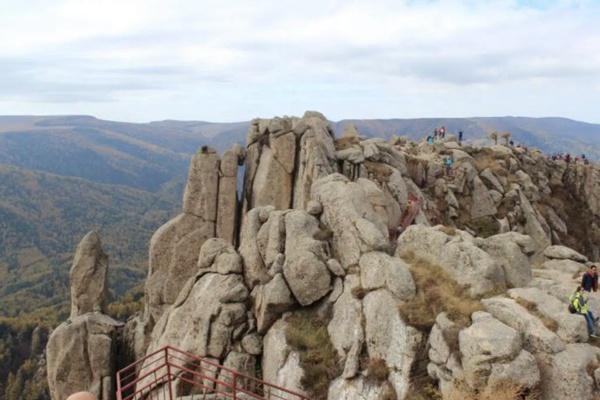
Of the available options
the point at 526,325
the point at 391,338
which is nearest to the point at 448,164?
the point at 391,338

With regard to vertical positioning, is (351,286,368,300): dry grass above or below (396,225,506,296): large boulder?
below

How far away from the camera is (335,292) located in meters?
29.2

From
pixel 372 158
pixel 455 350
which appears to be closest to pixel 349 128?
pixel 372 158

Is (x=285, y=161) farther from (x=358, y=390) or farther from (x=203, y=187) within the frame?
(x=358, y=390)

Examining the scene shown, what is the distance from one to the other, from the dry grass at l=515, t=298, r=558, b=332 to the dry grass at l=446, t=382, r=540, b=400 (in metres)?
3.69

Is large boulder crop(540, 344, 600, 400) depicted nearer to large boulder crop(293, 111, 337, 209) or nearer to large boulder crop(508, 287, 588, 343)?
large boulder crop(508, 287, 588, 343)

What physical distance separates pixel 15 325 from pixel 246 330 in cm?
18037

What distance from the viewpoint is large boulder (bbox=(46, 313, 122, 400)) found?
120 feet

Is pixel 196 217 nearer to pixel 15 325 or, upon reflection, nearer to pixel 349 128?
pixel 349 128

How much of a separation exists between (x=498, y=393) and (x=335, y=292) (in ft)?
40.6

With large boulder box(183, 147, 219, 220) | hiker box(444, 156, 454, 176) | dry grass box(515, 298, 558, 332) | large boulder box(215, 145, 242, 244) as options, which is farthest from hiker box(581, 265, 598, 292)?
hiker box(444, 156, 454, 176)

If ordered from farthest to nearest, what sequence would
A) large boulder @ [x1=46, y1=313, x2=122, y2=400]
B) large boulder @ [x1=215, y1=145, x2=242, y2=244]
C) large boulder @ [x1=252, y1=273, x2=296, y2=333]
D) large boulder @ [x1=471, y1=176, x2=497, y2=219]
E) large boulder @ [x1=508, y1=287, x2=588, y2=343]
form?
large boulder @ [x1=471, y1=176, x2=497, y2=219] < large boulder @ [x1=215, y1=145, x2=242, y2=244] < large boulder @ [x1=46, y1=313, x2=122, y2=400] < large boulder @ [x1=252, y1=273, x2=296, y2=333] < large boulder @ [x1=508, y1=287, x2=588, y2=343]

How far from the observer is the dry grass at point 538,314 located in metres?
21.7

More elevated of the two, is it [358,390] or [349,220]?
→ [349,220]
